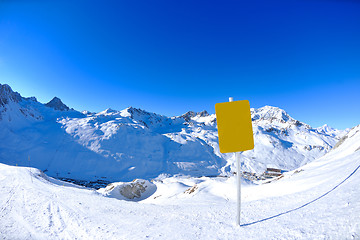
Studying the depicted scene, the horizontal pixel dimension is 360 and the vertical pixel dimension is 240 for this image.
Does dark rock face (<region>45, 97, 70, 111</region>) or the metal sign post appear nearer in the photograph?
the metal sign post

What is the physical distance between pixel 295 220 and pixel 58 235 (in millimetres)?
4940

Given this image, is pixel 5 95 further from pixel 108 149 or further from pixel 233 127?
pixel 233 127

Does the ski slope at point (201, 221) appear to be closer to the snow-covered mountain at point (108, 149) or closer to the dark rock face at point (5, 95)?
the snow-covered mountain at point (108, 149)

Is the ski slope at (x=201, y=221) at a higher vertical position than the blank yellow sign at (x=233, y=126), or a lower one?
lower

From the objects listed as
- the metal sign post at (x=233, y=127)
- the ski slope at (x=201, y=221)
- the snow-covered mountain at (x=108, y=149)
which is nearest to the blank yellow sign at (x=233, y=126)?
the metal sign post at (x=233, y=127)

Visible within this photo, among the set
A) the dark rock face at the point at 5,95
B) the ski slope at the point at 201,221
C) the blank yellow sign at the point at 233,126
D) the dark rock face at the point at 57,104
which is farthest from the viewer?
the dark rock face at the point at 57,104

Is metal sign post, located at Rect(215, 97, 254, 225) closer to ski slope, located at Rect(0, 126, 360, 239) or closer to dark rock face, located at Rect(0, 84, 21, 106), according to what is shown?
ski slope, located at Rect(0, 126, 360, 239)

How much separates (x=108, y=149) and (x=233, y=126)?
108565 mm

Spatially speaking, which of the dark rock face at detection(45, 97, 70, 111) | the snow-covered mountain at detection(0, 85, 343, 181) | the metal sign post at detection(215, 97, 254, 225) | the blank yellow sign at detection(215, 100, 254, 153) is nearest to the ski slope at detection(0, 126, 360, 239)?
the metal sign post at detection(215, 97, 254, 225)

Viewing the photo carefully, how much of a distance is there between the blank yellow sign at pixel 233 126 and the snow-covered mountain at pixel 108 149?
83.1 meters

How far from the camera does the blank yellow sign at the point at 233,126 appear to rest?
2990 mm

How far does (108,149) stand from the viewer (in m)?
99.4

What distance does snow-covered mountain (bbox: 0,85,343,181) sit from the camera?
8006 cm

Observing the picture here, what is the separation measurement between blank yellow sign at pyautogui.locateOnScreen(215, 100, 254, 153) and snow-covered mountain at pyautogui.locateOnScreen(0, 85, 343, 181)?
83.1 m
